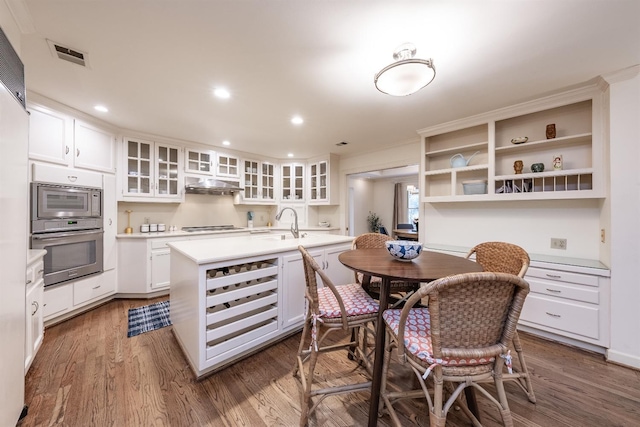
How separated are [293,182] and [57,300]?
3851 millimetres

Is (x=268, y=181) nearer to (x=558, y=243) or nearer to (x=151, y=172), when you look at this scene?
(x=151, y=172)

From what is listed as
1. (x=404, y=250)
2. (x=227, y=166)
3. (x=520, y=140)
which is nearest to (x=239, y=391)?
(x=404, y=250)

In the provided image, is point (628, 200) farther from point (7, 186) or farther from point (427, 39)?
point (7, 186)

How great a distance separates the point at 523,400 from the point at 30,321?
348 centimetres

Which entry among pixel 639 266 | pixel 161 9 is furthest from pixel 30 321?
pixel 639 266

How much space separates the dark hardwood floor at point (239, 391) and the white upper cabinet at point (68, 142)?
1.91 m

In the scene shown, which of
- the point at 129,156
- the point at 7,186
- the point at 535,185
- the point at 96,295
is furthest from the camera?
the point at 129,156

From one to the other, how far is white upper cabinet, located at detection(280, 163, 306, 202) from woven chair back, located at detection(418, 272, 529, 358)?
4.39m

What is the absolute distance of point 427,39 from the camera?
1.62 metres

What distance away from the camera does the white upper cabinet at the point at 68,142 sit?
2.44m

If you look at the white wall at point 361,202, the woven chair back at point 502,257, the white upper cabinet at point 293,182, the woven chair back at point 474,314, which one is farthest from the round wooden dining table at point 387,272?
the white wall at point 361,202

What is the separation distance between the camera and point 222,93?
2365 millimetres

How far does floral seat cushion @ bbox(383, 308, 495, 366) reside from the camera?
3.30 feet

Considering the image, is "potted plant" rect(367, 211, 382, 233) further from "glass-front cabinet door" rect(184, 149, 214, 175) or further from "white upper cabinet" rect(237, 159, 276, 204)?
"glass-front cabinet door" rect(184, 149, 214, 175)
